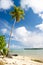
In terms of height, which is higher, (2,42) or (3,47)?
(2,42)

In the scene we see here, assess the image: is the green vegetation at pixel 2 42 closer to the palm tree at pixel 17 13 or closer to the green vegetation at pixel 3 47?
the green vegetation at pixel 3 47

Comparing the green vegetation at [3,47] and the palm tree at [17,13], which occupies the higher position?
the palm tree at [17,13]

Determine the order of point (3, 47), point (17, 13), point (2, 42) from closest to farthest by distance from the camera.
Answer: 1. point (3, 47)
2. point (2, 42)
3. point (17, 13)

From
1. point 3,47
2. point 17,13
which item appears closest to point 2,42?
point 3,47

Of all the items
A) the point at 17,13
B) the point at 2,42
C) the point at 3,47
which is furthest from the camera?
the point at 17,13

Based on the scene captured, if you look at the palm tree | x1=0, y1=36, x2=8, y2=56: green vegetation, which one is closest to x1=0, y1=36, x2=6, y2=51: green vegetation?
x1=0, y1=36, x2=8, y2=56: green vegetation

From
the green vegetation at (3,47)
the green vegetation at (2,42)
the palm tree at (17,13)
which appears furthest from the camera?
the palm tree at (17,13)

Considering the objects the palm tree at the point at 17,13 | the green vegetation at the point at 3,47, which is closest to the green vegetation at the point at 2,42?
the green vegetation at the point at 3,47

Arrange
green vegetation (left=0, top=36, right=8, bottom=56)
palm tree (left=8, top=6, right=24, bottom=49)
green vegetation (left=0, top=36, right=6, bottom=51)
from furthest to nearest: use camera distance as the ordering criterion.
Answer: palm tree (left=8, top=6, right=24, bottom=49)
green vegetation (left=0, top=36, right=6, bottom=51)
green vegetation (left=0, top=36, right=8, bottom=56)

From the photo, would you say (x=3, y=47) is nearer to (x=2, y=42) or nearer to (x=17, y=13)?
(x=2, y=42)

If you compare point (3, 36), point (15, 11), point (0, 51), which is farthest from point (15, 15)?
point (0, 51)

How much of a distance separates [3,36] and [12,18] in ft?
31.7

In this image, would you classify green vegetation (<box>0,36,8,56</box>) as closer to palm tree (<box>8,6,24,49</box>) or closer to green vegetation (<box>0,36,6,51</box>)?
green vegetation (<box>0,36,6,51</box>)

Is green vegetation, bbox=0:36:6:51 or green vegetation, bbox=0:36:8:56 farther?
green vegetation, bbox=0:36:6:51
